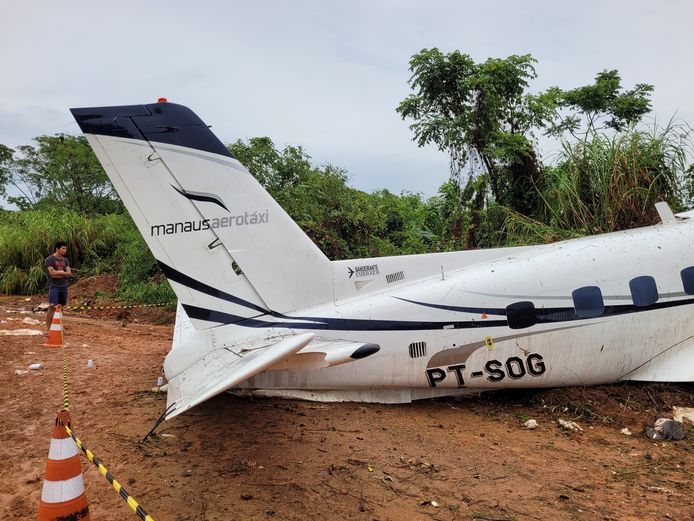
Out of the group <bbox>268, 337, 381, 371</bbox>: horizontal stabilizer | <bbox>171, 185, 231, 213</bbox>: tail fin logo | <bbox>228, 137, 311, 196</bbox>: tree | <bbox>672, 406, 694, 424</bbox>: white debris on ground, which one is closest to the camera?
<bbox>268, 337, 381, 371</bbox>: horizontal stabilizer

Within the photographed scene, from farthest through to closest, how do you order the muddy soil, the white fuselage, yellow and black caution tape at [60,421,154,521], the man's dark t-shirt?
the man's dark t-shirt, the white fuselage, the muddy soil, yellow and black caution tape at [60,421,154,521]

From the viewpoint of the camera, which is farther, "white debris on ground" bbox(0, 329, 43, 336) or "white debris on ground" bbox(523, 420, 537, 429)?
"white debris on ground" bbox(0, 329, 43, 336)

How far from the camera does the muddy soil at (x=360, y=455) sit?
3.58 meters

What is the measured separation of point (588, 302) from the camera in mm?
5621

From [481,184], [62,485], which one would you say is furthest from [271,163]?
[62,485]

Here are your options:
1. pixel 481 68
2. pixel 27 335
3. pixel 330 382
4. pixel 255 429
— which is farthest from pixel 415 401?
pixel 481 68

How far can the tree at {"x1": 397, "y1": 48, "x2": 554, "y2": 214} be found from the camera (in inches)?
449

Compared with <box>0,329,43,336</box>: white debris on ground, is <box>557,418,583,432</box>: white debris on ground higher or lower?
lower

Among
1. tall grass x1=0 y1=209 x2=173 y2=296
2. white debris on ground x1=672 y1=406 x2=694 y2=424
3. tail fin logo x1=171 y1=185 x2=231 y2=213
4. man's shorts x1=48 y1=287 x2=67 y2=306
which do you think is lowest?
white debris on ground x1=672 y1=406 x2=694 y2=424

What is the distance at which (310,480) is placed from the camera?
391 centimetres

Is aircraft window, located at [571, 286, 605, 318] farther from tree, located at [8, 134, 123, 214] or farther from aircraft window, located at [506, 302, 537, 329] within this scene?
tree, located at [8, 134, 123, 214]

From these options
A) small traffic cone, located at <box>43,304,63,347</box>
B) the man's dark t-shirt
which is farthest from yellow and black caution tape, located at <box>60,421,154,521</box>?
the man's dark t-shirt

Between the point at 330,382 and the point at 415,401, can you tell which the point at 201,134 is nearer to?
the point at 330,382

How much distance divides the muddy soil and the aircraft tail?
1238mm
